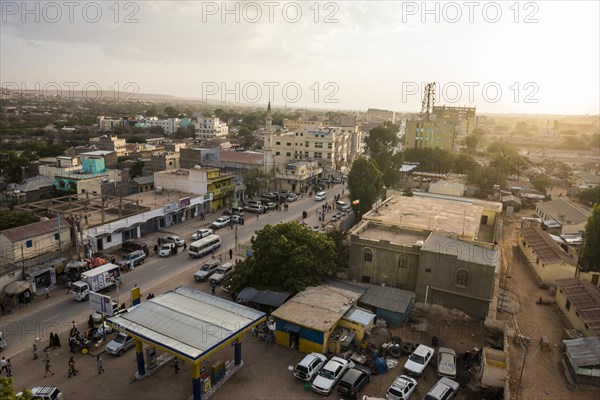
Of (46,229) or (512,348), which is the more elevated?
(46,229)

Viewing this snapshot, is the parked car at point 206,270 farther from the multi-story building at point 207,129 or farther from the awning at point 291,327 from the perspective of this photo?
→ the multi-story building at point 207,129

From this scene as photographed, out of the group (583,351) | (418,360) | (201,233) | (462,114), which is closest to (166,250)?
(201,233)

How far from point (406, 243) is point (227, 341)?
443 inches

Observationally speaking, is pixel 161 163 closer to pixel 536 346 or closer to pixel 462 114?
pixel 536 346

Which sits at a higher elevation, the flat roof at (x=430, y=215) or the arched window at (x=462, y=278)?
the flat roof at (x=430, y=215)

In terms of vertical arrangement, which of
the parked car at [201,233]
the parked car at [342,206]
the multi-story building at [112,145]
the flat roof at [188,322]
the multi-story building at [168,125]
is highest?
the multi-story building at [168,125]

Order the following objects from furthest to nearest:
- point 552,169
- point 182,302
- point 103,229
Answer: point 552,169
point 103,229
point 182,302

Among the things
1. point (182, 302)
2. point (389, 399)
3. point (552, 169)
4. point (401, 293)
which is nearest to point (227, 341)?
point (182, 302)

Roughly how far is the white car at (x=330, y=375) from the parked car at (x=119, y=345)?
300 inches

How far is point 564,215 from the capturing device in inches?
1352

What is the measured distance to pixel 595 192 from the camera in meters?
44.3

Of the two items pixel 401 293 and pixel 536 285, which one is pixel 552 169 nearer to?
pixel 536 285

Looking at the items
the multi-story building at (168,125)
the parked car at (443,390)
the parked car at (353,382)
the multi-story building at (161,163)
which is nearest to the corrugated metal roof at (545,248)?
the parked car at (443,390)

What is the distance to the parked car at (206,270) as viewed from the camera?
2250cm
